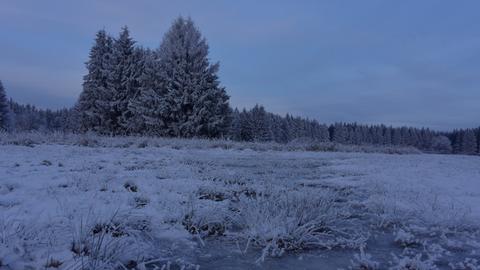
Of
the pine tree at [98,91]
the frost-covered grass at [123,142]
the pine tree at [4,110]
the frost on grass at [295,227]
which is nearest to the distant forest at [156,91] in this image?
the pine tree at [98,91]

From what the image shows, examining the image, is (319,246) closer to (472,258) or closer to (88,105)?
(472,258)

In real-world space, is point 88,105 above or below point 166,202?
above

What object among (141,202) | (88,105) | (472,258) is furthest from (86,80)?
(472,258)

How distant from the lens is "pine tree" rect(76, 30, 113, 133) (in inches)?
916

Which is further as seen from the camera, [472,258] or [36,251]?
[472,258]

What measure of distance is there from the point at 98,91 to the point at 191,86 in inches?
320

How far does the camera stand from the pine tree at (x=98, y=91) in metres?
23.3

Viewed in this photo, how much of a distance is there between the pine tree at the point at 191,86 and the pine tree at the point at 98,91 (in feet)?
17.1

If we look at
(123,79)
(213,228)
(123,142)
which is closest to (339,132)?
(123,79)

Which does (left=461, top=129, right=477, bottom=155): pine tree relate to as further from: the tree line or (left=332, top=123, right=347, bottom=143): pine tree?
the tree line

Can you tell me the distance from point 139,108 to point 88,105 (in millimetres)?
6052

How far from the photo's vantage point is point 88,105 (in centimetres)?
2425

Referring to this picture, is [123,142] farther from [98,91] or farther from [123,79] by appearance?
[98,91]

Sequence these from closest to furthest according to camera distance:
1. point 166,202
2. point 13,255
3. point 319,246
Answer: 1. point 13,255
2. point 319,246
3. point 166,202
